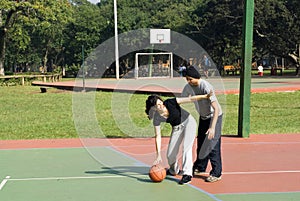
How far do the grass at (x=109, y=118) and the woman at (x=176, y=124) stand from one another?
5.03 m

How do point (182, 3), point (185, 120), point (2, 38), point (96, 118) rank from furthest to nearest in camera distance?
point (182, 3) < point (2, 38) < point (96, 118) < point (185, 120)

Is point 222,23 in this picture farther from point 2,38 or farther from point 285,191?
point 285,191

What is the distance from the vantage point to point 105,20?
63.5 metres

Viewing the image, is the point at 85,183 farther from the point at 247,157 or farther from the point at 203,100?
the point at 247,157

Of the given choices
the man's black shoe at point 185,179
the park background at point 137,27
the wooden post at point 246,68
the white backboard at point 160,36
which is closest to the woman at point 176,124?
the man's black shoe at point 185,179

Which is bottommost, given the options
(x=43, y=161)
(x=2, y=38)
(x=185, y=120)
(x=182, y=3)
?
(x=43, y=161)

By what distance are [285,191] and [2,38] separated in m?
41.7

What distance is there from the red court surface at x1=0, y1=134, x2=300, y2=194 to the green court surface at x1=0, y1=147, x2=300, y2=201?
13.4 inches

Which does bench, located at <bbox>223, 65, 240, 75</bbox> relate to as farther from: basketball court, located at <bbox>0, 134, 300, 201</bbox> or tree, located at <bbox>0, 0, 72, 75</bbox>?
basketball court, located at <bbox>0, 134, 300, 201</bbox>

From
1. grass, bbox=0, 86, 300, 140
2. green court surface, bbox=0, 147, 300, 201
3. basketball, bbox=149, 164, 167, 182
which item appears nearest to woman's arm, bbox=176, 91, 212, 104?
basketball, bbox=149, 164, 167, 182

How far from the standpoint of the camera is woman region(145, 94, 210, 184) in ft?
22.2

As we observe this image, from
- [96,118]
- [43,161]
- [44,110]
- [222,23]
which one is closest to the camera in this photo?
[43,161]

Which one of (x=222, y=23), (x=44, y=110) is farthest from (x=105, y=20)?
(x=44, y=110)

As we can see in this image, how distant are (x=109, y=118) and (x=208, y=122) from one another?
29.6 ft
